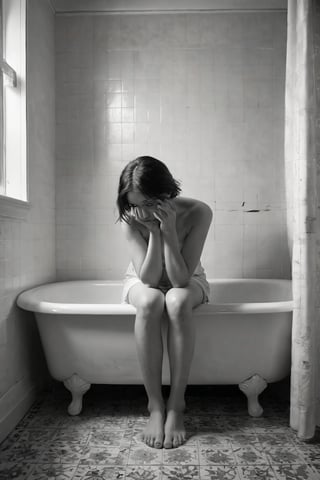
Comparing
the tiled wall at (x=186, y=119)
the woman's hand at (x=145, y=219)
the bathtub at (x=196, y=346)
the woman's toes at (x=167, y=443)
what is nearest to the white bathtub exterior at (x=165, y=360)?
the bathtub at (x=196, y=346)

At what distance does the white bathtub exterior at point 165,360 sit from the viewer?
161 centimetres

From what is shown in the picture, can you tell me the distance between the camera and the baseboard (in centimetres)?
153

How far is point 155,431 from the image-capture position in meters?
1.47

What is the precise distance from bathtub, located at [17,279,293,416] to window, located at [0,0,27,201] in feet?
1.86

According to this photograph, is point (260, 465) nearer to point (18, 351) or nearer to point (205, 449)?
point (205, 449)

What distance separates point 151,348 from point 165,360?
192 mm

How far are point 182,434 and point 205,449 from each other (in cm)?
10

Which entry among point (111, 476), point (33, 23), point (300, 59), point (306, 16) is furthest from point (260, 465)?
point (33, 23)

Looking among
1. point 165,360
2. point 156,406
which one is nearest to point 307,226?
point 165,360

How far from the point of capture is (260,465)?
52.3 inches

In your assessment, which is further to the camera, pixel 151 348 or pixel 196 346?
pixel 196 346

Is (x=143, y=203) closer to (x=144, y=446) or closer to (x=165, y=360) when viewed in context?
(x=165, y=360)

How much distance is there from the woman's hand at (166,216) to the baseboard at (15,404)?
0.95 meters

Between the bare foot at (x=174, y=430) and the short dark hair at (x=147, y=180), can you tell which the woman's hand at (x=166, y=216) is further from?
the bare foot at (x=174, y=430)
